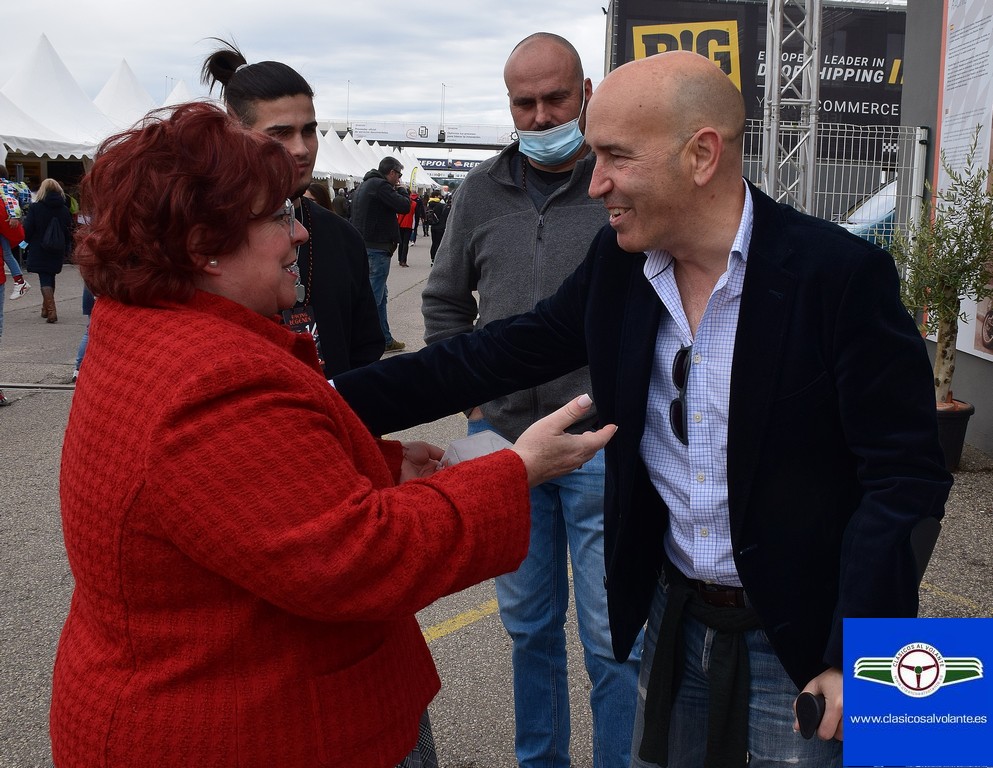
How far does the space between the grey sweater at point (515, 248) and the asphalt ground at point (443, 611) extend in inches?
47.9

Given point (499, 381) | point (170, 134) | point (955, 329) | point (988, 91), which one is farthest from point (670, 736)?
point (988, 91)

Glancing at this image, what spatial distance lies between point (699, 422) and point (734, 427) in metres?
0.12

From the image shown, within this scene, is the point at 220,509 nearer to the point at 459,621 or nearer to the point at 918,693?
the point at 918,693

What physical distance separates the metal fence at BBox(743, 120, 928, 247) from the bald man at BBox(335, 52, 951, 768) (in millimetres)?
5907

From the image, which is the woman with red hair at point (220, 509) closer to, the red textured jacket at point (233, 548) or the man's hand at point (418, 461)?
the red textured jacket at point (233, 548)

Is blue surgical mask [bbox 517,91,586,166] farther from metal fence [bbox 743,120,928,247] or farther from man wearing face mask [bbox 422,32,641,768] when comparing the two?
metal fence [bbox 743,120,928,247]

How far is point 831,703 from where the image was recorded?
168 cm

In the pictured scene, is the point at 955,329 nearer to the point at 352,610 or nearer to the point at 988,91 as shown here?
the point at 988,91

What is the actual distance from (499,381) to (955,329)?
494 centimetres

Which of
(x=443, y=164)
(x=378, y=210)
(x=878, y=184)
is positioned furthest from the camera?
(x=443, y=164)

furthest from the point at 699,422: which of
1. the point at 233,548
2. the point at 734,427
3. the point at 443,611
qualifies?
the point at 443,611

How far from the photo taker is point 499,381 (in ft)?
7.91

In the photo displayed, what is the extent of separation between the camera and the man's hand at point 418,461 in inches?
87.1

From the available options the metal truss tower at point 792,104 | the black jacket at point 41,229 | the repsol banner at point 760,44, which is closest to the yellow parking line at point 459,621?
the metal truss tower at point 792,104
